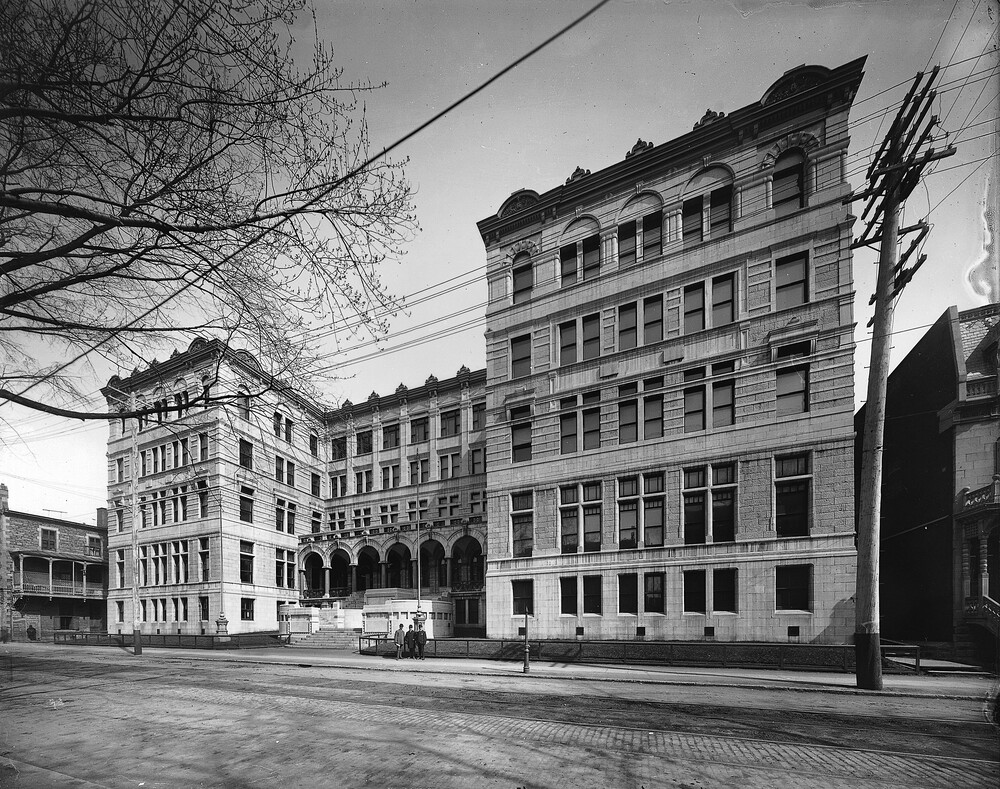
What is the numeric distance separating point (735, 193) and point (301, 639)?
36039 millimetres

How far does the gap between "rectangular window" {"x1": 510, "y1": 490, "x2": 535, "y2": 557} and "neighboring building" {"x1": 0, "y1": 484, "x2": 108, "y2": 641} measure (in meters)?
41.4

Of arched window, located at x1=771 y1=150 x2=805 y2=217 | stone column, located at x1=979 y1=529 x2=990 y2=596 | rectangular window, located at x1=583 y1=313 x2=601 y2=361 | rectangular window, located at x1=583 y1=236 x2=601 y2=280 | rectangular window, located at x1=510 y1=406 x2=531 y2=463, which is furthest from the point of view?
rectangular window, located at x1=510 y1=406 x2=531 y2=463

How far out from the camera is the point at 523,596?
1075 inches

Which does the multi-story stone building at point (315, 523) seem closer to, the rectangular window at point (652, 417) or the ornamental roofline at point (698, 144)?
the ornamental roofline at point (698, 144)

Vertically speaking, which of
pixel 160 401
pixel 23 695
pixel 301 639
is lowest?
pixel 301 639

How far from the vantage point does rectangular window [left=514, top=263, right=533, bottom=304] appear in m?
29.6

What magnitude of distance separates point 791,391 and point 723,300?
Answer: 4.83 metres

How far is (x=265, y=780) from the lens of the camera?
281 inches

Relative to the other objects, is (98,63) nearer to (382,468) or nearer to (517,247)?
(517,247)

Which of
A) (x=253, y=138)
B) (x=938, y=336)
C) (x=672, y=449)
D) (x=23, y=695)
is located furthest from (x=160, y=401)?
(x=938, y=336)

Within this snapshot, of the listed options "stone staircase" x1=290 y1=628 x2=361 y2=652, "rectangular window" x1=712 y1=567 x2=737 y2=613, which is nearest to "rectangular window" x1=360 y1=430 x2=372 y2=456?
"stone staircase" x1=290 y1=628 x2=361 y2=652

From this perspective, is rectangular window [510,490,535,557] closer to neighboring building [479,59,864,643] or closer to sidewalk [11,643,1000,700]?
neighboring building [479,59,864,643]

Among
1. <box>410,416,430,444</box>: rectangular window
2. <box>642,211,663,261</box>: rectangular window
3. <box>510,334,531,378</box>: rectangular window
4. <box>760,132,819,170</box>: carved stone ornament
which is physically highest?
<box>760,132,819,170</box>: carved stone ornament

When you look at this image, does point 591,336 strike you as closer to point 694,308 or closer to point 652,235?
point 694,308
